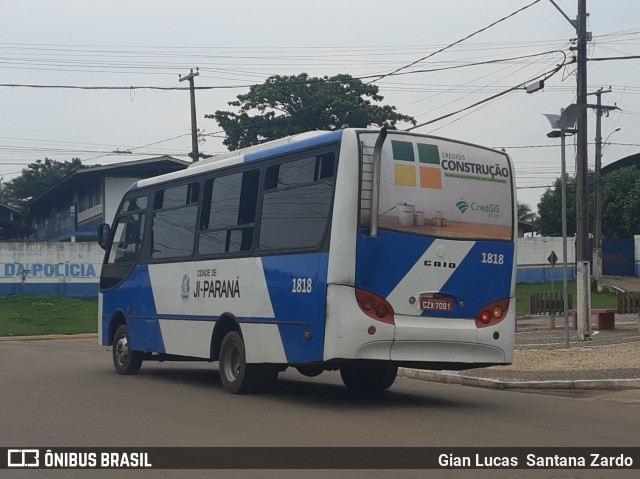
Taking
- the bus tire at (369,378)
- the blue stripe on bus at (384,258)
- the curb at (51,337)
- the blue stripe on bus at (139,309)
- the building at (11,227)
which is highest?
the building at (11,227)

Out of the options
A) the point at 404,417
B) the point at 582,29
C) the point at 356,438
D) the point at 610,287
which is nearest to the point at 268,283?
the point at 404,417

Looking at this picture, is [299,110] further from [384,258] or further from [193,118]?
[384,258]

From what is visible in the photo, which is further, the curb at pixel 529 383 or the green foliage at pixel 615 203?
the green foliage at pixel 615 203

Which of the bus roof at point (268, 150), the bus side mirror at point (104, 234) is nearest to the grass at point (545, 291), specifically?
the bus side mirror at point (104, 234)

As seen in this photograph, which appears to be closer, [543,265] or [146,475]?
[146,475]

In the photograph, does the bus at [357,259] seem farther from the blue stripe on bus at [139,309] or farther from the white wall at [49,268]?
the white wall at [49,268]

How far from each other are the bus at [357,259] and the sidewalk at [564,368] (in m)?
2.74

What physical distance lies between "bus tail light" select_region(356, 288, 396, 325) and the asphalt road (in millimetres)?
1134

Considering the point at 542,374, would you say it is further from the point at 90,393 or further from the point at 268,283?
the point at 90,393

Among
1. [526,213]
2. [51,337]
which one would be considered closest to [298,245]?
[51,337]

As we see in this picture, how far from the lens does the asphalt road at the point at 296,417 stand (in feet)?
33.7

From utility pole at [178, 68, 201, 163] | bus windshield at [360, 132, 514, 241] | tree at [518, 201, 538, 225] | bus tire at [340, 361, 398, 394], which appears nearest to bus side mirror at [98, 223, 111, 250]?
bus tire at [340, 361, 398, 394]

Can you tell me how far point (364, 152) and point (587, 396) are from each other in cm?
528

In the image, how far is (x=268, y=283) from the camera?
553 inches
